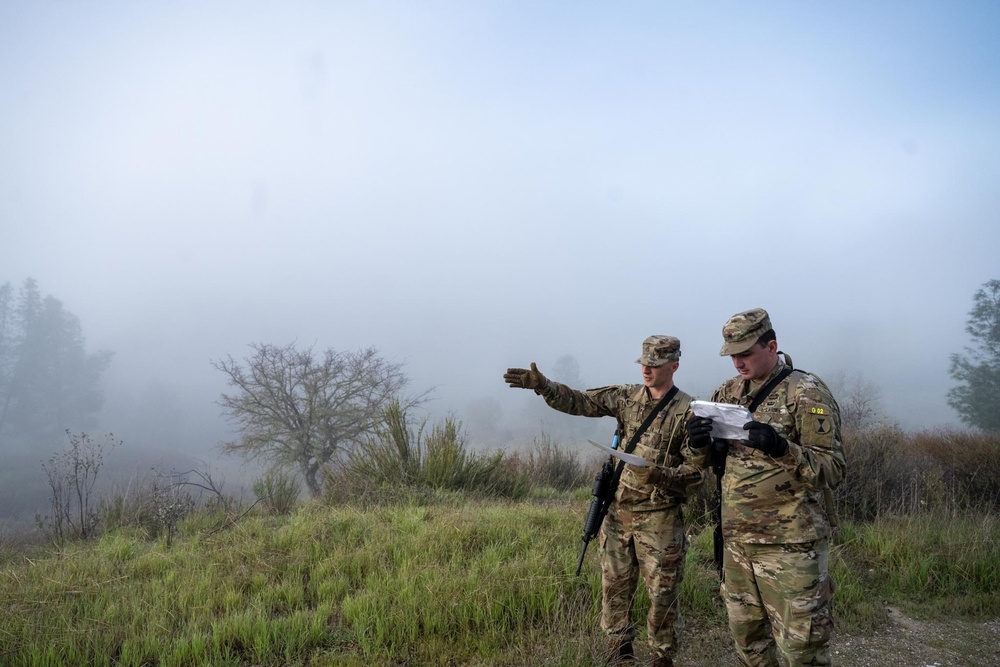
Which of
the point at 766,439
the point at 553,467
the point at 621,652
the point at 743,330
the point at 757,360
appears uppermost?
the point at 743,330

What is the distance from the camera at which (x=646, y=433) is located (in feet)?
11.6

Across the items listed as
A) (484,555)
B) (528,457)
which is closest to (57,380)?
(528,457)

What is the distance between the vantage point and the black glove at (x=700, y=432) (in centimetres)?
261

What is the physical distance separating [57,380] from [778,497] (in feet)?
230

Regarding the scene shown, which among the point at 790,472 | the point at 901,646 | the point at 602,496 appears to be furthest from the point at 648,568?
the point at 901,646

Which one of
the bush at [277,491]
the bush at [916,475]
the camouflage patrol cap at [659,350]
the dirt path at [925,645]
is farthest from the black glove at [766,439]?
the bush at [277,491]

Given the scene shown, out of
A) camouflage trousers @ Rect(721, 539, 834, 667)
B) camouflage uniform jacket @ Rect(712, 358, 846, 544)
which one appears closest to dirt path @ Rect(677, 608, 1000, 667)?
camouflage trousers @ Rect(721, 539, 834, 667)

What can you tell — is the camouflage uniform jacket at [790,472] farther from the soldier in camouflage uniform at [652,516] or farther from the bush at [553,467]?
the bush at [553,467]

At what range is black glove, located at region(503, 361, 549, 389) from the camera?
3781 millimetres

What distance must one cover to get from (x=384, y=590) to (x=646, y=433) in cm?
249

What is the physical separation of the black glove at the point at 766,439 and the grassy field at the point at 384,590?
194 cm

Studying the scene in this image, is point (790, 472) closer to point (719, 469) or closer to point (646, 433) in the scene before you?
point (719, 469)

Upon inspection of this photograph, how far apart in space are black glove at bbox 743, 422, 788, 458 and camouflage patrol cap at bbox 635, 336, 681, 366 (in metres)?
1.08

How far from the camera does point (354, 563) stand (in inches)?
A: 192
